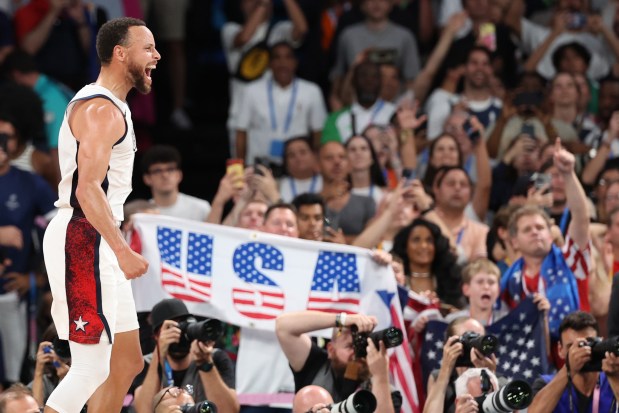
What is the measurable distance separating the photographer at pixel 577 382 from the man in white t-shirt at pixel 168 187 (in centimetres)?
337

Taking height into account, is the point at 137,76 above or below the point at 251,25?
above

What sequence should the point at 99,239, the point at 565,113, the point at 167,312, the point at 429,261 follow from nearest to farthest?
the point at 99,239
the point at 167,312
the point at 429,261
the point at 565,113

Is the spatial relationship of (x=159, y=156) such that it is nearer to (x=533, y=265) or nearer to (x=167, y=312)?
(x=167, y=312)

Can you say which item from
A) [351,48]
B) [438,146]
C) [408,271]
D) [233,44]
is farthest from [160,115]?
[408,271]

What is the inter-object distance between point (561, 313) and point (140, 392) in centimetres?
260

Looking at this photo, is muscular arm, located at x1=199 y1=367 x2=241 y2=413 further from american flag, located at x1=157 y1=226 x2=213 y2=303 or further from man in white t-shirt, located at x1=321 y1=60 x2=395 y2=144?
man in white t-shirt, located at x1=321 y1=60 x2=395 y2=144

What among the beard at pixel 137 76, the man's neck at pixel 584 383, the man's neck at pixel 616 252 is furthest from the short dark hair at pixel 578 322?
the beard at pixel 137 76

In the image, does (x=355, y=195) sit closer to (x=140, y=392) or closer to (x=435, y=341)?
(x=435, y=341)

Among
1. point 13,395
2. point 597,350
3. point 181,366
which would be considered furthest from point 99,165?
point 597,350

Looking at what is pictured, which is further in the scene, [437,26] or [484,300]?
[437,26]

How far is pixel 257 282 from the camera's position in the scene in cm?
923

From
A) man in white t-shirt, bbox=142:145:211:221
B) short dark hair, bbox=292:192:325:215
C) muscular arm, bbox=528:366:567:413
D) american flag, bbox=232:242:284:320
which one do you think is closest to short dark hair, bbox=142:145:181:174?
man in white t-shirt, bbox=142:145:211:221

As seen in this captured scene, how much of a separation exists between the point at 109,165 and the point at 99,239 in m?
0.32

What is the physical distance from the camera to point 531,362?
8688 mm
